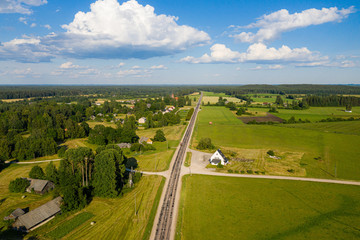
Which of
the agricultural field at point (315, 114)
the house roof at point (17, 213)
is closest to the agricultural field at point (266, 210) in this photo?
the house roof at point (17, 213)

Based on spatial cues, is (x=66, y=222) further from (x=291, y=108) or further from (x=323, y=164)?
(x=291, y=108)

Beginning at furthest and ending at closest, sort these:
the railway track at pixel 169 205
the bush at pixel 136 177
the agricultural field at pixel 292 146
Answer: the agricultural field at pixel 292 146
the bush at pixel 136 177
the railway track at pixel 169 205

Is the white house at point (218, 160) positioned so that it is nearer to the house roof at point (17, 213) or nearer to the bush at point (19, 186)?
the house roof at point (17, 213)

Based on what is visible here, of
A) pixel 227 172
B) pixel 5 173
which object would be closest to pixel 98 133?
pixel 5 173

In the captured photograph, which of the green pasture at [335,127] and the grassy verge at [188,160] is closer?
the grassy verge at [188,160]

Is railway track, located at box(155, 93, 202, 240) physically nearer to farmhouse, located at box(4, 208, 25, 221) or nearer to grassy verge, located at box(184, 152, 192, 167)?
grassy verge, located at box(184, 152, 192, 167)

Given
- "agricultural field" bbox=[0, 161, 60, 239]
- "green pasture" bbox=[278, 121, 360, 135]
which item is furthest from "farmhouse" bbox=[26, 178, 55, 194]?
"green pasture" bbox=[278, 121, 360, 135]
